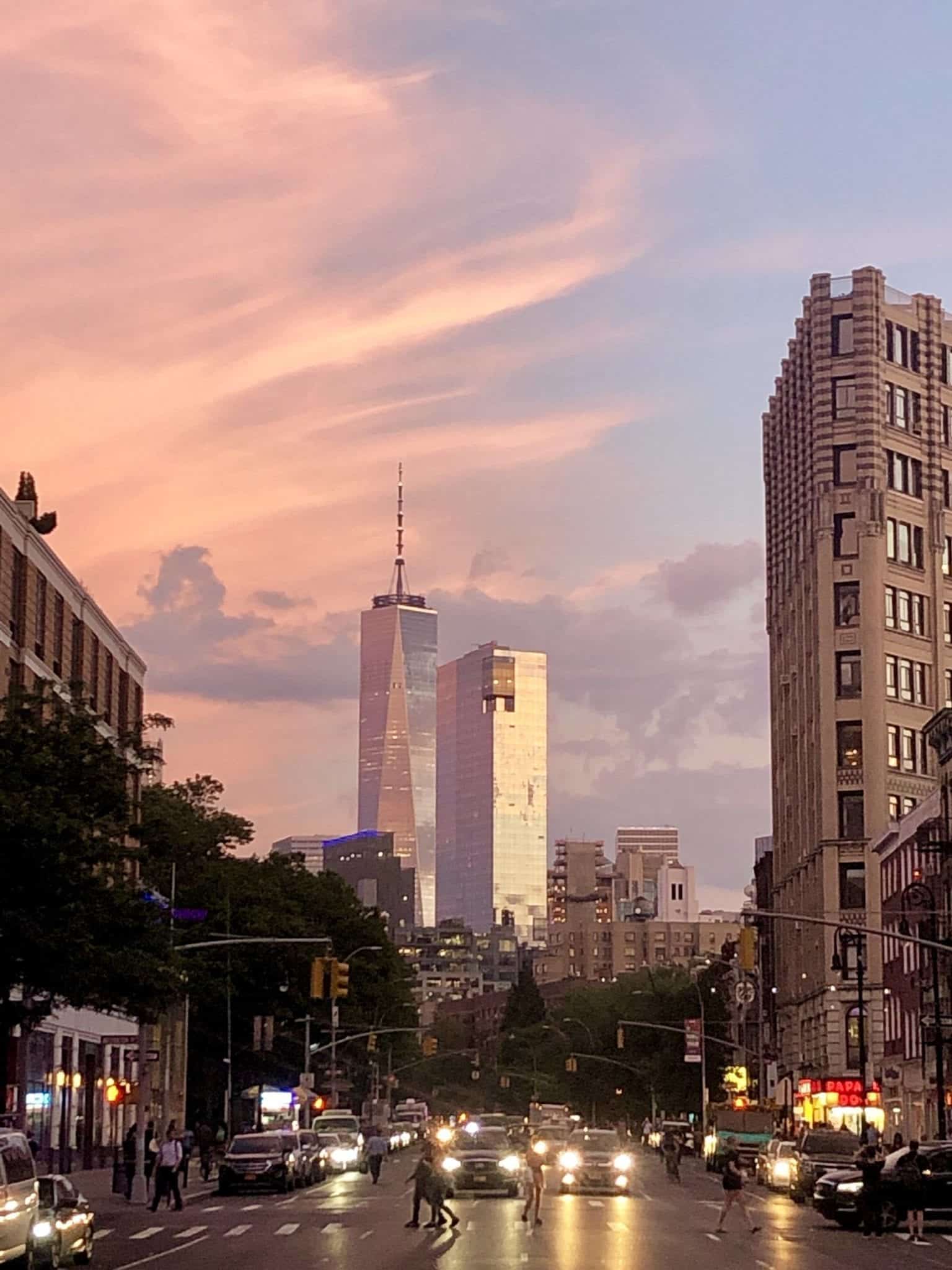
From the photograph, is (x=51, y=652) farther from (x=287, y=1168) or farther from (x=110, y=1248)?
(x=110, y=1248)

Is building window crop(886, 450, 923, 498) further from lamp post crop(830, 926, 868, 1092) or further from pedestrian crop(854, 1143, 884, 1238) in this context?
pedestrian crop(854, 1143, 884, 1238)

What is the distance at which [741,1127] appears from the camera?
9069 centimetres

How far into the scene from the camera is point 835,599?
4427 inches

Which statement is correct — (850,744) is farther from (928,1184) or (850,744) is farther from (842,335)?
(928,1184)

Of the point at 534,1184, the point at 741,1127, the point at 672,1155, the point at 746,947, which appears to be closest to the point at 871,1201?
the point at 534,1184

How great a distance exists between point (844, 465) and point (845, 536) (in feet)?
13.1

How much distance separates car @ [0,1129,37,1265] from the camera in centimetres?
2650

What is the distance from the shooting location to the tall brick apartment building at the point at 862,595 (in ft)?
→ 359

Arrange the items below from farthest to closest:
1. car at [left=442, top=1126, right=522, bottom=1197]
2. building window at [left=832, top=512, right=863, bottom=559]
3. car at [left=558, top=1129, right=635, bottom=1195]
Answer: building window at [left=832, top=512, right=863, bottom=559]
car at [left=558, top=1129, right=635, bottom=1195]
car at [left=442, top=1126, right=522, bottom=1197]

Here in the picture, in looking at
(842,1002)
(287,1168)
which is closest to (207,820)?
(842,1002)

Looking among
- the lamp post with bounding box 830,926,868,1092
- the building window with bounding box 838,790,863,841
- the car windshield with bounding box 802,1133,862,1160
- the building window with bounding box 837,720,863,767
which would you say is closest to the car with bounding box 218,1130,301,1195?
the car windshield with bounding box 802,1133,862,1160

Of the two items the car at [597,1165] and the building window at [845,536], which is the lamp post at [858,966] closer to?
the car at [597,1165]

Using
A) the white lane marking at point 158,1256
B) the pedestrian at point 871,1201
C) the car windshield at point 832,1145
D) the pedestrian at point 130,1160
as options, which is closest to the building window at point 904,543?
the car windshield at point 832,1145

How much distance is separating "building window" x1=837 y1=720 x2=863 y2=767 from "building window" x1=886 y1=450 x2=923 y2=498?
536 inches
